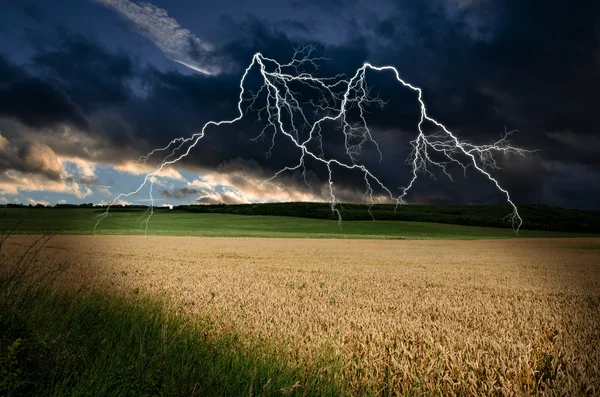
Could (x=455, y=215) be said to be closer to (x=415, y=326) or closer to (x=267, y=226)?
(x=267, y=226)

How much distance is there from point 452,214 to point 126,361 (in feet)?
346

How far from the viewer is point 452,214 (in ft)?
337

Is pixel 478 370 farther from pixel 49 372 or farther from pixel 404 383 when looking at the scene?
pixel 49 372

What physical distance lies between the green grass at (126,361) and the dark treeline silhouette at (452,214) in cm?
7210

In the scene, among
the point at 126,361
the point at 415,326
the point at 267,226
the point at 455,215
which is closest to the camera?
the point at 126,361

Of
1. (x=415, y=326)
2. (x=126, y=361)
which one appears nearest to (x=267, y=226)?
(x=415, y=326)

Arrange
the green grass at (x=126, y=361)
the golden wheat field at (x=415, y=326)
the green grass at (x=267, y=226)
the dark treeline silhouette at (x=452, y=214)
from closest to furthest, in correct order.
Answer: the green grass at (x=126, y=361) < the golden wheat field at (x=415, y=326) < the green grass at (x=267, y=226) < the dark treeline silhouette at (x=452, y=214)

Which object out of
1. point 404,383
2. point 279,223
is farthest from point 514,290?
point 279,223

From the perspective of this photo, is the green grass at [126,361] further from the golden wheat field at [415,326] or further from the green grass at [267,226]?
the green grass at [267,226]

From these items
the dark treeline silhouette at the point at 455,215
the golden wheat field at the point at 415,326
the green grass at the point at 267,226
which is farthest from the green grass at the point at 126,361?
the dark treeline silhouette at the point at 455,215

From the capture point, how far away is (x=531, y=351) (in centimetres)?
593

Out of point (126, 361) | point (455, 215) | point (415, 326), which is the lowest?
point (415, 326)

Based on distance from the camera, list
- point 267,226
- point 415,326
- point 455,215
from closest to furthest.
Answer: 1. point 415,326
2. point 267,226
3. point 455,215

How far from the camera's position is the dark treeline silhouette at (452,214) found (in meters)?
85.3
